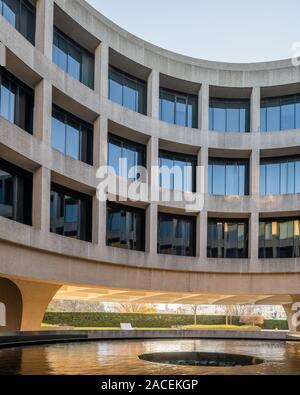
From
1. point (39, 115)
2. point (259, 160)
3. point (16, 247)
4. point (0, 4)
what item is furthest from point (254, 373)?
point (259, 160)

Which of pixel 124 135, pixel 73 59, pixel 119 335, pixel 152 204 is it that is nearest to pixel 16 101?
pixel 73 59

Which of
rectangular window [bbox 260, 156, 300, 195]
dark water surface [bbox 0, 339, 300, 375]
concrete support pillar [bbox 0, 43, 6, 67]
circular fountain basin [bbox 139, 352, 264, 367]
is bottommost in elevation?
circular fountain basin [bbox 139, 352, 264, 367]

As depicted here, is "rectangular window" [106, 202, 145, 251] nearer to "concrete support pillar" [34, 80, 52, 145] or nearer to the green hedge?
"concrete support pillar" [34, 80, 52, 145]

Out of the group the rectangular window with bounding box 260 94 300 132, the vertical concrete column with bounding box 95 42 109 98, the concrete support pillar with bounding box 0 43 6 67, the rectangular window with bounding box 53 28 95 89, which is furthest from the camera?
the rectangular window with bounding box 260 94 300 132

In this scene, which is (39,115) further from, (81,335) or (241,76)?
(241,76)

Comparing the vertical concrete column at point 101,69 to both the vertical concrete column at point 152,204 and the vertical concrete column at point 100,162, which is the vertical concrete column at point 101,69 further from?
the vertical concrete column at point 152,204

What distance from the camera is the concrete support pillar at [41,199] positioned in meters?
20.7

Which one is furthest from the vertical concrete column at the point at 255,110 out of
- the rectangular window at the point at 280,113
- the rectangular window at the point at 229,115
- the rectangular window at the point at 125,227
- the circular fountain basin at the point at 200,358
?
the circular fountain basin at the point at 200,358

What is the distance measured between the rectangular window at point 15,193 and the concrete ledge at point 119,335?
4.67 m

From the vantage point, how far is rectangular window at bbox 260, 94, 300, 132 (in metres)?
31.2

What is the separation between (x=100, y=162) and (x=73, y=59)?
5.22 metres

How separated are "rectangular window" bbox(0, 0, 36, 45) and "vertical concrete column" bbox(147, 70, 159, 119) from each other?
8.17 m

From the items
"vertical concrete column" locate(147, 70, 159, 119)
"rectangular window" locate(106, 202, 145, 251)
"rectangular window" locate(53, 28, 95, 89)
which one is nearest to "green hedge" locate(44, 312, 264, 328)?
"rectangular window" locate(106, 202, 145, 251)

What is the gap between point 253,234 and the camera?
2997 centimetres
